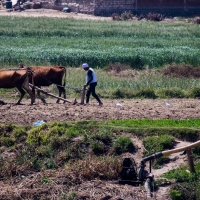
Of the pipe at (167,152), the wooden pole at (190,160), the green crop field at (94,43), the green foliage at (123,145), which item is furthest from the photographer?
the green crop field at (94,43)

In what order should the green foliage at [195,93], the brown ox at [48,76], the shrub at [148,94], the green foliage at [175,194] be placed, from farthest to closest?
the shrub at [148,94]
the brown ox at [48,76]
the green foliage at [195,93]
the green foliage at [175,194]

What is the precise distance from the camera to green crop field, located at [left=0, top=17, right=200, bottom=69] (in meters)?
30.0

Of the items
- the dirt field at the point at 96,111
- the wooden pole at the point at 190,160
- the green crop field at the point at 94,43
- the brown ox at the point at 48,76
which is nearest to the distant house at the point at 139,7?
the green crop field at the point at 94,43

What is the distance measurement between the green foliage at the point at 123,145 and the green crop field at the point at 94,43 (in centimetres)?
1412

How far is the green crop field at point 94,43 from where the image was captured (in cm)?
2997

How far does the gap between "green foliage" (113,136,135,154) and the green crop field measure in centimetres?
1412

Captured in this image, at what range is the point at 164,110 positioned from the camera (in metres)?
19.1

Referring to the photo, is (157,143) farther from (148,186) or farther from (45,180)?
(45,180)

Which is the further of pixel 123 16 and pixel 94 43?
pixel 123 16

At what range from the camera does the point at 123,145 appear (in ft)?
51.4

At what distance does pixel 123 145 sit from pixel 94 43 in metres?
21.4

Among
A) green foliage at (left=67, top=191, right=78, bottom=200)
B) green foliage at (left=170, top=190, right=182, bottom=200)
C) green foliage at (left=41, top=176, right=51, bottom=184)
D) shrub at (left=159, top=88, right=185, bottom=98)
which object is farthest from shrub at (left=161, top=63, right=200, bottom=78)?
green foliage at (left=67, top=191, right=78, bottom=200)

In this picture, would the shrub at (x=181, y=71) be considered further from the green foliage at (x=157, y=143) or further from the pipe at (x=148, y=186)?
the pipe at (x=148, y=186)

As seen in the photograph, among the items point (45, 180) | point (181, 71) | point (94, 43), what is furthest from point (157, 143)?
point (94, 43)
